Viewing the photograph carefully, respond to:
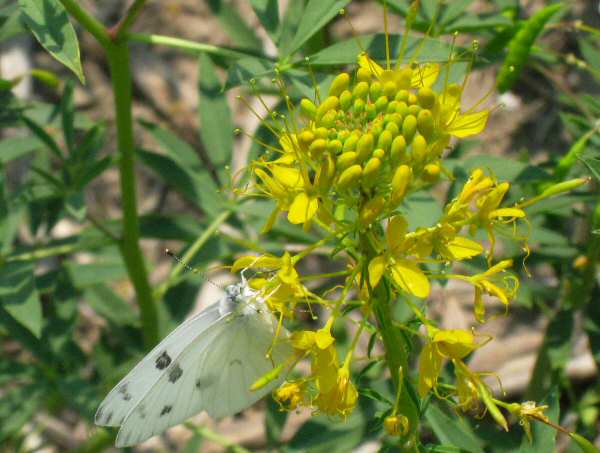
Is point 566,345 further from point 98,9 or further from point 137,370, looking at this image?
point 98,9

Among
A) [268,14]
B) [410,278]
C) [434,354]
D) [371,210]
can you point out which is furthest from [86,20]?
[434,354]

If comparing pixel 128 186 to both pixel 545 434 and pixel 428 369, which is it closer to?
pixel 428 369

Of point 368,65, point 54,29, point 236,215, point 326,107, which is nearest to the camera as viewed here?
point 326,107

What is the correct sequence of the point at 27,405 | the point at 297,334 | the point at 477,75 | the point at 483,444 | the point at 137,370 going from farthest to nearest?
the point at 477,75
the point at 27,405
the point at 483,444
the point at 137,370
the point at 297,334

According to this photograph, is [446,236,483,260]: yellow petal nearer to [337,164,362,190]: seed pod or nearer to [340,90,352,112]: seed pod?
[337,164,362,190]: seed pod

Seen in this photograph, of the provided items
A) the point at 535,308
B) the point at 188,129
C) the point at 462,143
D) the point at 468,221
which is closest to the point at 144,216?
the point at 462,143

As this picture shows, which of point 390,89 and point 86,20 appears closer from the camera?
point 390,89
